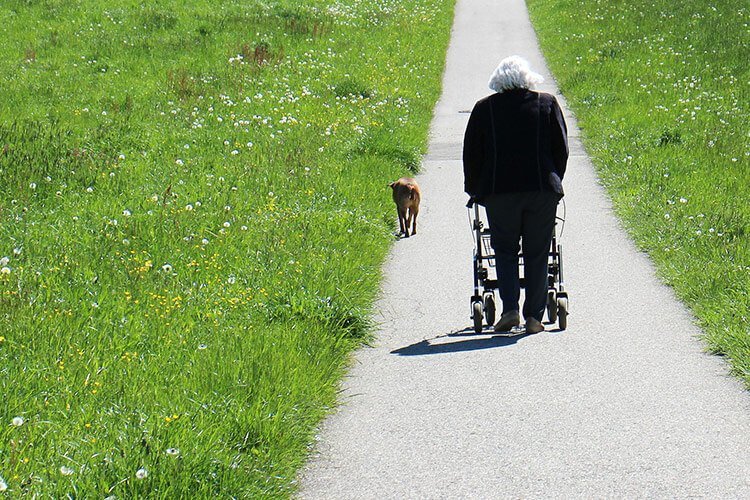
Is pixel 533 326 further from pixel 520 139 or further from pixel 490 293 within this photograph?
pixel 520 139

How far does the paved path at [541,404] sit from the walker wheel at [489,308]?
25 cm

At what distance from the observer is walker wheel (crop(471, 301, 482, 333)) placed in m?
7.71

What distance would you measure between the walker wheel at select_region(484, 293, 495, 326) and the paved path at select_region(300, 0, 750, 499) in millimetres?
252

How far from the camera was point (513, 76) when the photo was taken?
24.4ft

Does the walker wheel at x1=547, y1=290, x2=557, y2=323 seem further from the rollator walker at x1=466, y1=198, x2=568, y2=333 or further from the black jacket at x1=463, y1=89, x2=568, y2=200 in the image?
the black jacket at x1=463, y1=89, x2=568, y2=200

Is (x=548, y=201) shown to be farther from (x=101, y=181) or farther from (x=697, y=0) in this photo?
(x=697, y=0)

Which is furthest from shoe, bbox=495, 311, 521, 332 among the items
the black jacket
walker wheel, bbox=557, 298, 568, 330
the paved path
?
the black jacket

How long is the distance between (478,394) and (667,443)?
1.24 meters

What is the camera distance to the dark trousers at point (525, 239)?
7.56 meters

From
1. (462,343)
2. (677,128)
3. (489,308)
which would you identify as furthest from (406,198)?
(677,128)

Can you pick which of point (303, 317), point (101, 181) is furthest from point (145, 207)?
point (303, 317)

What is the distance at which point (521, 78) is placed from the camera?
743 centimetres

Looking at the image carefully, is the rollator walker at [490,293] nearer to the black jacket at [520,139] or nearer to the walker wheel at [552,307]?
the walker wheel at [552,307]

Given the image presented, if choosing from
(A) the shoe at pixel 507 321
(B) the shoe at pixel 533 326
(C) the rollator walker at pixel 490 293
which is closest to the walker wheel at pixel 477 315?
(C) the rollator walker at pixel 490 293
